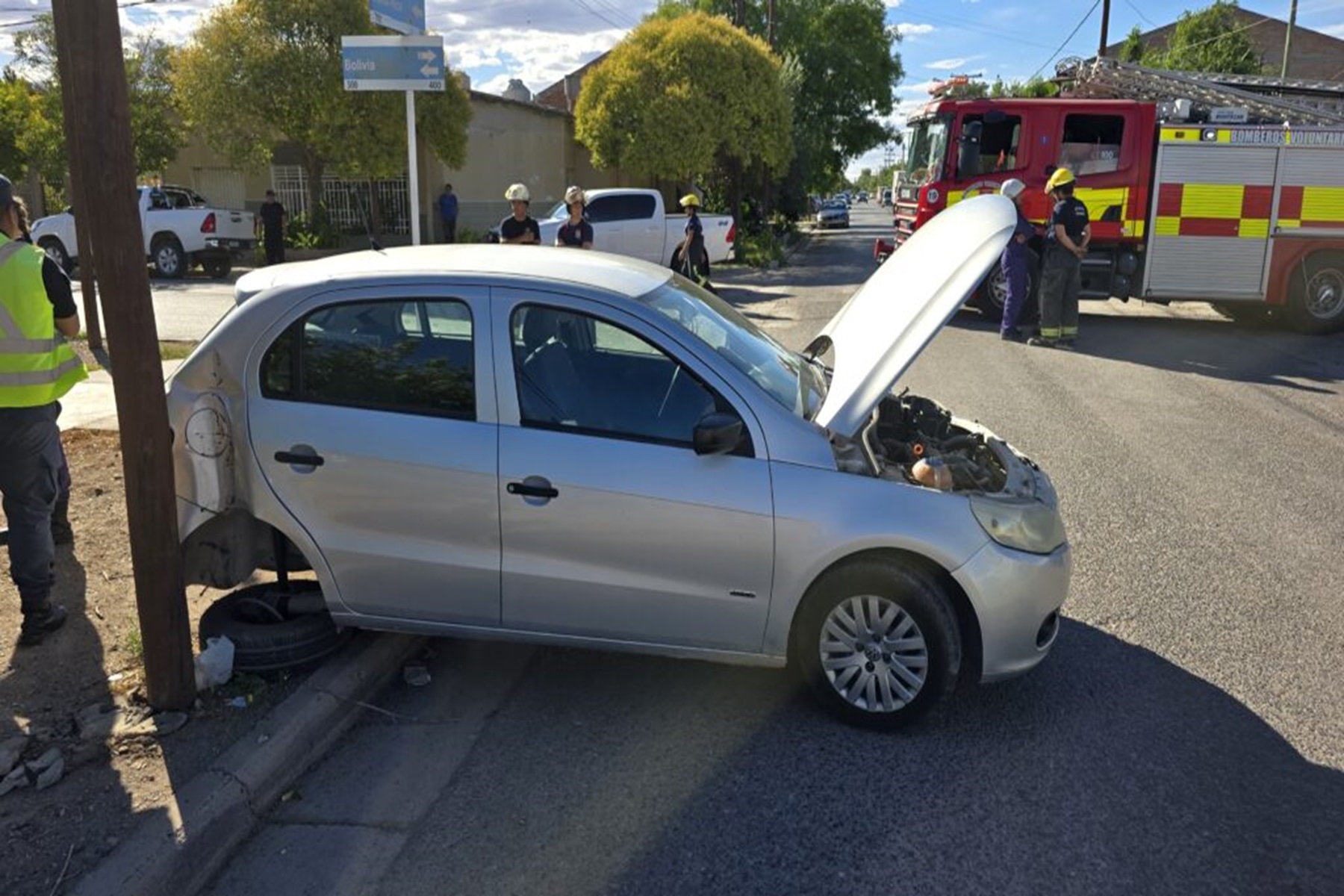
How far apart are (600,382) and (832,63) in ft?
131

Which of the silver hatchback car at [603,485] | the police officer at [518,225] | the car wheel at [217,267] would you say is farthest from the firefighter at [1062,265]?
the car wheel at [217,267]

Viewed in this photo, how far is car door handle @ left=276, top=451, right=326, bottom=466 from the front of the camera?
3928 millimetres

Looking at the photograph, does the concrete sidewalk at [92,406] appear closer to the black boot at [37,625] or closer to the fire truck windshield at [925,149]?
the black boot at [37,625]

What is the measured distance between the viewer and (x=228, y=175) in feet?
95.9

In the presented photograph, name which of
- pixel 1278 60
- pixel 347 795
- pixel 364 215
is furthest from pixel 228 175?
pixel 1278 60

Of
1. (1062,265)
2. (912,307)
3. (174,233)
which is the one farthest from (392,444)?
(174,233)

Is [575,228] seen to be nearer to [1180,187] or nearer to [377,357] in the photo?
[377,357]

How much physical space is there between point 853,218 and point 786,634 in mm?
76815

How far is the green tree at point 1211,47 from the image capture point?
41625 millimetres

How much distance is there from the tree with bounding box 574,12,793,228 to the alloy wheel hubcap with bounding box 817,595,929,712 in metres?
21.1

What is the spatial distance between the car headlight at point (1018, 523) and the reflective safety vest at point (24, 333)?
378 centimetres

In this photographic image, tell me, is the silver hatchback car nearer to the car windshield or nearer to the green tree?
the car windshield

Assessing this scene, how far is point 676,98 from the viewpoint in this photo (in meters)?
23.3

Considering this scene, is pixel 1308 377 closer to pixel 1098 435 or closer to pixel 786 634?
pixel 1098 435
